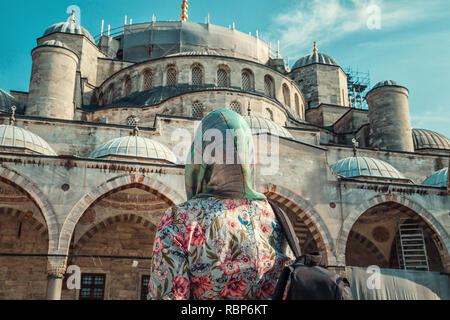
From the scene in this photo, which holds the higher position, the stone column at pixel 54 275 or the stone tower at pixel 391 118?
the stone tower at pixel 391 118

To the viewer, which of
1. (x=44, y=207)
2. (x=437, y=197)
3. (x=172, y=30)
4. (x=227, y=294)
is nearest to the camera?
(x=227, y=294)

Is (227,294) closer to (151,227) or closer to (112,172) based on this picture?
(112,172)

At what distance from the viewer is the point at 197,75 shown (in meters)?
19.5

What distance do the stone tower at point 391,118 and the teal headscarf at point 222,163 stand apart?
17.0 m

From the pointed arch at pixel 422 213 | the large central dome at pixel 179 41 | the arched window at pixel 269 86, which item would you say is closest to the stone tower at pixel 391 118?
the arched window at pixel 269 86

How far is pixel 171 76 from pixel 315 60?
9.54m

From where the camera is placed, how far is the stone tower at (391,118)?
60.6ft

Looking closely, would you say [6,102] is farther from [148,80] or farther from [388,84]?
[388,84]

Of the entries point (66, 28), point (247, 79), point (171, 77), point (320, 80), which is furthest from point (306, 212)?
point (66, 28)

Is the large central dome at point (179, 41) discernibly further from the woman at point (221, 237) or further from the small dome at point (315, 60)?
the woman at point (221, 237)

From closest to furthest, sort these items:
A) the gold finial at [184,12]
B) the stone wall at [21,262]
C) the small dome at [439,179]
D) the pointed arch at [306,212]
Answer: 1. the pointed arch at [306,212]
2. the stone wall at [21,262]
3. the small dome at [439,179]
4. the gold finial at [184,12]

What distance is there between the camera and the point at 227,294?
7.42 ft
